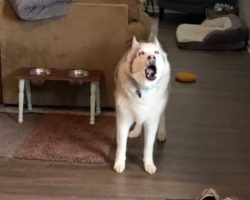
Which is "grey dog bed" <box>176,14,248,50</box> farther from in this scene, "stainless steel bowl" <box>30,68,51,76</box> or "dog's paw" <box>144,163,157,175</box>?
"dog's paw" <box>144,163,157,175</box>

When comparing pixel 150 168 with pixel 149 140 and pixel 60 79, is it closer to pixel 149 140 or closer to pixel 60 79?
pixel 149 140

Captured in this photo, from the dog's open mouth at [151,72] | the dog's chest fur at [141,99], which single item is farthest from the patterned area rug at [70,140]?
the dog's open mouth at [151,72]

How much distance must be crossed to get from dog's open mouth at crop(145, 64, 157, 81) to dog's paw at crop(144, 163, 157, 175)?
0.50 meters

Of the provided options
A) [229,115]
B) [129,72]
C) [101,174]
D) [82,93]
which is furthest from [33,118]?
[229,115]

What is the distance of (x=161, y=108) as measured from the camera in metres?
2.47

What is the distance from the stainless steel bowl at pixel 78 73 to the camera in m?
3.04

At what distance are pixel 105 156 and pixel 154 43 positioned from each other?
69cm

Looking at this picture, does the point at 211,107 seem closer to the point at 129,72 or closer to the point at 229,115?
the point at 229,115

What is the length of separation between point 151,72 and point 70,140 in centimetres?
80

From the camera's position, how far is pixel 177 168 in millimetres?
2559

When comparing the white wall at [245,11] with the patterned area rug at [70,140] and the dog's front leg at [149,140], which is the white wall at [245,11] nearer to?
the patterned area rug at [70,140]

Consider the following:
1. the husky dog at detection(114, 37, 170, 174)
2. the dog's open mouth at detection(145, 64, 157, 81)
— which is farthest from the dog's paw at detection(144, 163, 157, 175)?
the dog's open mouth at detection(145, 64, 157, 81)

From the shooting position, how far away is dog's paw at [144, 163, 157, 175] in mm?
2494

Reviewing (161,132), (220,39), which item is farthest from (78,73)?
(220,39)
